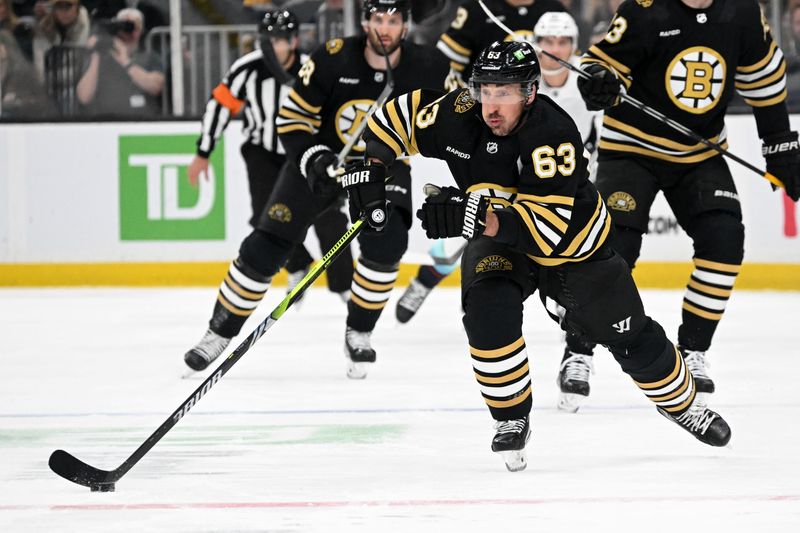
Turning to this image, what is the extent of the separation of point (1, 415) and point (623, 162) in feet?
5.92

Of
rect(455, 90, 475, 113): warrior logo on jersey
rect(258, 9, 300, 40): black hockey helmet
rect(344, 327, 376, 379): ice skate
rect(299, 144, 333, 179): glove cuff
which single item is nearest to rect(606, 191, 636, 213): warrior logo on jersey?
rect(455, 90, 475, 113): warrior logo on jersey

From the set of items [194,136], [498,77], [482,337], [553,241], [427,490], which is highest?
[498,77]

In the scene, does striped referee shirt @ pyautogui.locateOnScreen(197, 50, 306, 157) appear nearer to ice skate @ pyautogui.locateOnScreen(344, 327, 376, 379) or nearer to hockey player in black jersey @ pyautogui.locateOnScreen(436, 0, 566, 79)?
hockey player in black jersey @ pyautogui.locateOnScreen(436, 0, 566, 79)

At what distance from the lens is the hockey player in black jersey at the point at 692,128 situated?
3.79 m

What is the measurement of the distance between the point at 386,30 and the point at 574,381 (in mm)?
1272

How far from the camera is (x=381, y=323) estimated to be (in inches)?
235

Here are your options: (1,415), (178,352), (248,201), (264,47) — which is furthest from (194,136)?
(1,415)

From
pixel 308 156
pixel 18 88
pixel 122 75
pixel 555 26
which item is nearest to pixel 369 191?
pixel 308 156

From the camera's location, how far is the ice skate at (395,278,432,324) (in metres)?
5.77

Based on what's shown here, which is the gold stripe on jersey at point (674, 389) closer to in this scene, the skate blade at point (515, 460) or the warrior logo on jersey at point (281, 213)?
the skate blade at point (515, 460)

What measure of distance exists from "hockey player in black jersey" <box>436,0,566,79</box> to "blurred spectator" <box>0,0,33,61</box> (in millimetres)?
2674

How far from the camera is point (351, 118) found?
454 centimetres

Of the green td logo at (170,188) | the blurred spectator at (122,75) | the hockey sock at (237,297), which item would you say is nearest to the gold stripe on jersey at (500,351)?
the hockey sock at (237,297)

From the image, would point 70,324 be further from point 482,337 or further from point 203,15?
point 482,337
